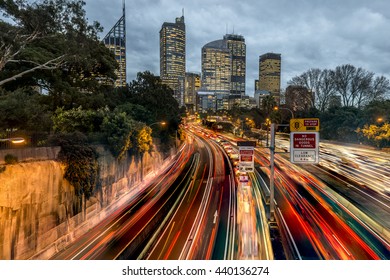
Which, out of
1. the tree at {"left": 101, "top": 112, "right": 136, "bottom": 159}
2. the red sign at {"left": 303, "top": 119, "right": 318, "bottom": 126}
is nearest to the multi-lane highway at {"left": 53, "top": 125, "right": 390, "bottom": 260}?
the tree at {"left": 101, "top": 112, "right": 136, "bottom": 159}

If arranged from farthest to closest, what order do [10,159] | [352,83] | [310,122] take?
[352,83] < [310,122] < [10,159]

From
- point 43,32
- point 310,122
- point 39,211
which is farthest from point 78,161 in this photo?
point 310,122

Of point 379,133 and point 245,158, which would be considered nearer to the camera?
point 245,158

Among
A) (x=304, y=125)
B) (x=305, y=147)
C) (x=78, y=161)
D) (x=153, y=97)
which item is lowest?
(x=78, y=161)

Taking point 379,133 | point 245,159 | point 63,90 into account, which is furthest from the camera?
point 379,133

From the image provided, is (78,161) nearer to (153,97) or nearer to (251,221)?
(251,221)

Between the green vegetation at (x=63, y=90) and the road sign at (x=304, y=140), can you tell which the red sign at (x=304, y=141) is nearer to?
the road sign at (x=304, y=140)

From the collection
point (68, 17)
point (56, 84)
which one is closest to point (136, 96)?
point (56, 84)

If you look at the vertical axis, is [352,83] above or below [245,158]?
above

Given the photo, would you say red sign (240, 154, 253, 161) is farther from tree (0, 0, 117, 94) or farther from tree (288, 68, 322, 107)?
tree (288, 68, 322, 107)
